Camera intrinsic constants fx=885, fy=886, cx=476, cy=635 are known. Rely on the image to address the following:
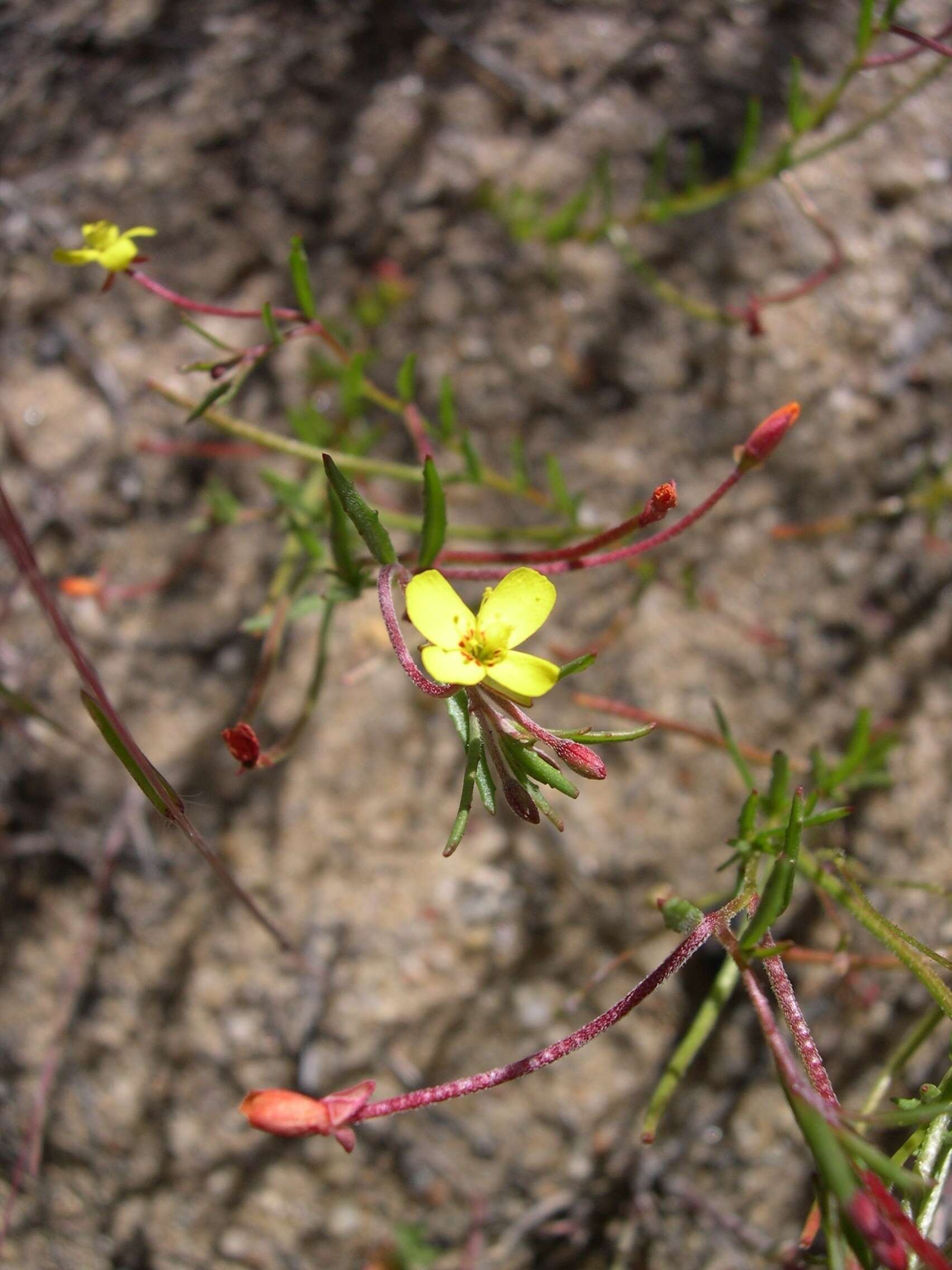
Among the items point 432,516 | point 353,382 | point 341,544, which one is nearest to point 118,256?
point 353,382

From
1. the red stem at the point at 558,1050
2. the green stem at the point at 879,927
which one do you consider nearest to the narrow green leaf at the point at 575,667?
the red stem at the point at 558,1050

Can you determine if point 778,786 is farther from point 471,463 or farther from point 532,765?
point 471,463

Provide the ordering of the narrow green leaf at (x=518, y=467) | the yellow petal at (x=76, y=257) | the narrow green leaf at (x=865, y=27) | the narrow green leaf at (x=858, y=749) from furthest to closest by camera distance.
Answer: the narrow green leaf at (x=518, y=467) < the narrow green leaf at (x=858, y=749) < the narrow green leaf at (x=865, y=27) < the yellow petal at (x=76, y=257)

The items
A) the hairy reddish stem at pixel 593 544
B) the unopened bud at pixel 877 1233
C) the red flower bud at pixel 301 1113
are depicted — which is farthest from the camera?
the hairy reddish stem at pixel 593 544

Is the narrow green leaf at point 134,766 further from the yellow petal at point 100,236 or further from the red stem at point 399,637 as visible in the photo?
the yellow petal at point 100,236

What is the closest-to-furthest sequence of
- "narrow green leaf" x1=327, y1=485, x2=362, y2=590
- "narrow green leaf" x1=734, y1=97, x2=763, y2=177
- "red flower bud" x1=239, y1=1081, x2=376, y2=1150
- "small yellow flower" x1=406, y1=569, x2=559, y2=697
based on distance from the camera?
"red flower bud" x1=239, y1=1081, x2=376, y2=1150, "small yellow flower" x1=406, y1=569, x2=559, y2=697, "narrow green leaf" x1=327, y1=485, x2=362, y2=590, "narrow green leaf" x1=734, y1=97, x2=763, y2=177

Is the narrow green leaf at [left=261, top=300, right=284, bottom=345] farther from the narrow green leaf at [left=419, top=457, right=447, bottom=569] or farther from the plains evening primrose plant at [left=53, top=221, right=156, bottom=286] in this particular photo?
the narrow green leaf at [left=419, top=457, right=447, bottom=569]

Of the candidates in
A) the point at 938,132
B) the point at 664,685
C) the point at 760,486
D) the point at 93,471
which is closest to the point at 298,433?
the point at 93,471

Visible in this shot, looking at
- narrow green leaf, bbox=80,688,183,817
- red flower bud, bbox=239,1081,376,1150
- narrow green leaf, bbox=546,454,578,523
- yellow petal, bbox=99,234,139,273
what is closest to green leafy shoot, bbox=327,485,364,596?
narrow green leaf, bbox=80,688,183,817
